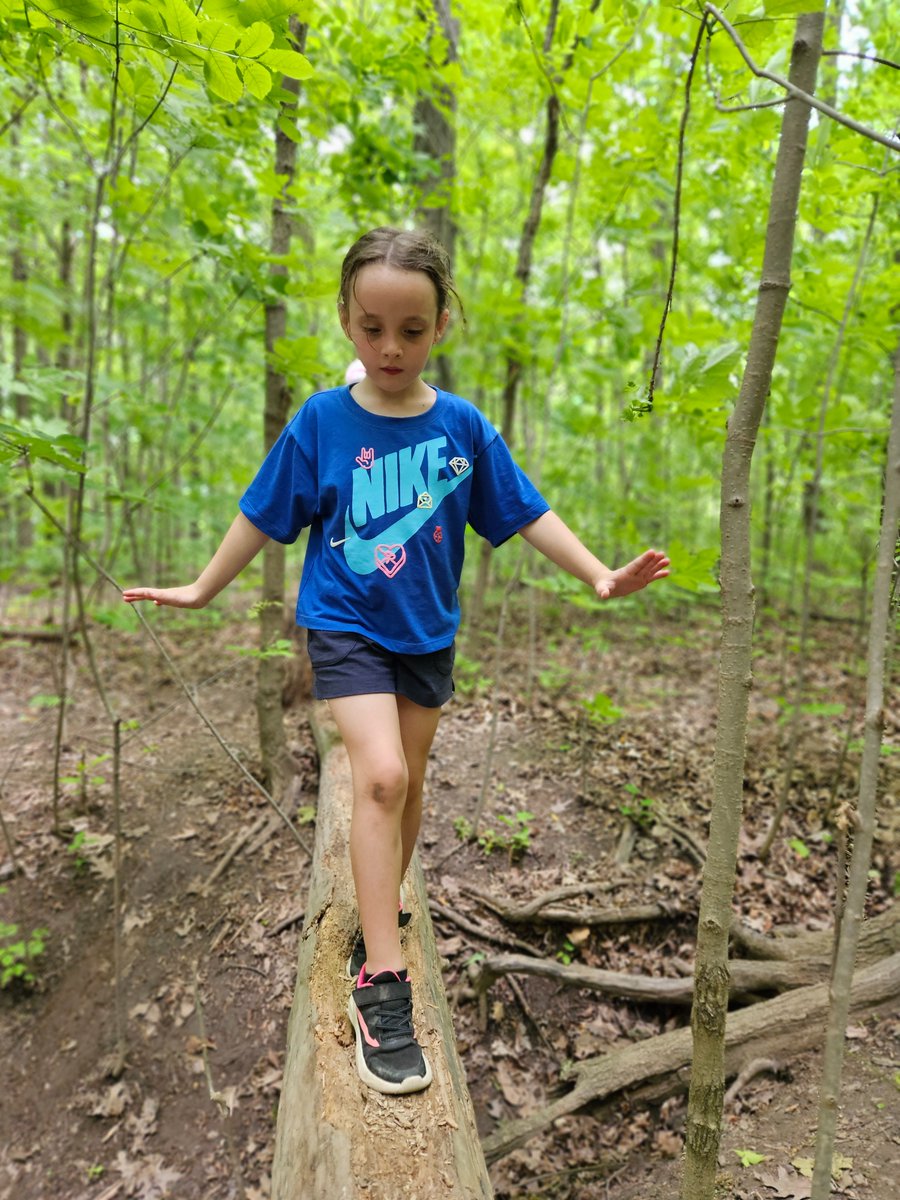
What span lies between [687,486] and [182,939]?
12.1 feet

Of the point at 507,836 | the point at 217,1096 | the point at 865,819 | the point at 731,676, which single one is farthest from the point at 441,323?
the point at 217,1096

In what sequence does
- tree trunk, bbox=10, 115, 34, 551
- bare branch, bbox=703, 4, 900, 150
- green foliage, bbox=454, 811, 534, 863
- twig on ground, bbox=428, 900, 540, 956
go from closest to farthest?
1. bare branch, bbox=703, 4, 900, 150
2. twig on ground, bbox=428, 900, 540, 956
3. green foliage, bbox=454, 811, 534, 863
4. tree trunk, bbox=10, 115, 34, 551

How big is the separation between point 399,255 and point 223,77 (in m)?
0.58

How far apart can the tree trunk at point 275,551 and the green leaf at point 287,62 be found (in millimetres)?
1550

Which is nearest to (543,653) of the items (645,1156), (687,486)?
(687,486)

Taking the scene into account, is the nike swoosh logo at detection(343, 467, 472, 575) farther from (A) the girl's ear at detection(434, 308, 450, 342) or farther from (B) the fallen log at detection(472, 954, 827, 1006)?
(B) the fallen log at detection(472, 954, 827, 1006)

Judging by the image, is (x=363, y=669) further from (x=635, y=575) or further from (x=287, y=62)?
(x=287, y=62)

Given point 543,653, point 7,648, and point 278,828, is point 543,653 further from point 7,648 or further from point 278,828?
point 7,648

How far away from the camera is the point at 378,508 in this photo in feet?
6.18

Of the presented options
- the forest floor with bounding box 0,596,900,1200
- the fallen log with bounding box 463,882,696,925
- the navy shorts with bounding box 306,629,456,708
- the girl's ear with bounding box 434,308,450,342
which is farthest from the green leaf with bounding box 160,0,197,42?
the fallen log with bounding box 463,882,696,925

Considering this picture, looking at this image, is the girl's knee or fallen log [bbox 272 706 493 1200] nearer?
fallen log [bbox 272 706 493 1200]

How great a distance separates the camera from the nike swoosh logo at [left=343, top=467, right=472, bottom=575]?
186 centimetres

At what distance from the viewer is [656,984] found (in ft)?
9.05

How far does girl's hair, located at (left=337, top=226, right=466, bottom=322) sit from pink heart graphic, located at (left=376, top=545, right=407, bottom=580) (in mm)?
676
